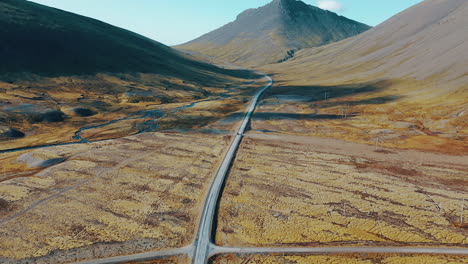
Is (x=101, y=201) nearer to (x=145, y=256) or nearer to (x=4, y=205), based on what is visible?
(x=4, y=205)

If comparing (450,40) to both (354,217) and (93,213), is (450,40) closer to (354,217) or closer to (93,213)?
(354,217)

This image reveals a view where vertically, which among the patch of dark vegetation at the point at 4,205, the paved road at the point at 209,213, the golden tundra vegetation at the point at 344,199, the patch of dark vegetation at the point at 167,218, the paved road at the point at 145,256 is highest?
the golden tundra vegetation at the point at 344,199

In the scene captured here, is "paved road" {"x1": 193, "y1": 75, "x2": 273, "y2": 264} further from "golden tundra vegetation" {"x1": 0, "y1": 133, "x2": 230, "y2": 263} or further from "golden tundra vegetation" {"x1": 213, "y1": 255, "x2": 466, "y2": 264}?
"golden tundra vegetation" {"x1": 213, "y1": 255, "x2": 466, "y2": 264}

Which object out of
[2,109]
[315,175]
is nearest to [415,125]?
[315,175]

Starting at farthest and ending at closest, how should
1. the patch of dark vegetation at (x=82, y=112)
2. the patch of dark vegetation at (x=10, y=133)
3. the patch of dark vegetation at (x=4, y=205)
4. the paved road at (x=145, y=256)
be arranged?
the patch of dark vegetation at (x=82, y=112) < the patch of dark vegetation at (x=10, y=133) < the patch of dark vegetation at (x=4, y=205) < the paved road at (x=145, y=256)

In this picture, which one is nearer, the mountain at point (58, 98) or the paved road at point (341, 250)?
the paved road at point (341, 250)

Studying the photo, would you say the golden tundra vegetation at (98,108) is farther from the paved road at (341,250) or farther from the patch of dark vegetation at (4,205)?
the paved road at (341,250)

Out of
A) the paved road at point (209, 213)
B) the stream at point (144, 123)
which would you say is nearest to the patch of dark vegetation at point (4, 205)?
the paved road at point (209, 213)
